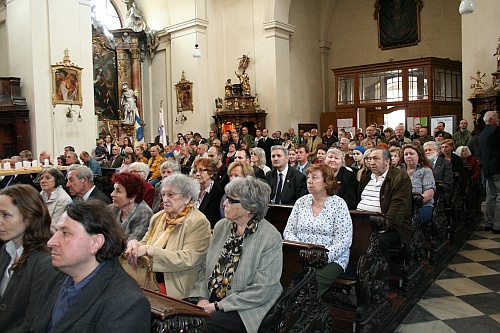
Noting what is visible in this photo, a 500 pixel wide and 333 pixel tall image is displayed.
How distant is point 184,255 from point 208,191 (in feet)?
5.64

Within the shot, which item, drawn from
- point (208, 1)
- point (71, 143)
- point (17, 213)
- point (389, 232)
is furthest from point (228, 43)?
point (17, 213)

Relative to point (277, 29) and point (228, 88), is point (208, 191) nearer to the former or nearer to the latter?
point (228, 88)

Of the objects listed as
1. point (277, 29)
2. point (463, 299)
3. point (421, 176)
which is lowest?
point (463, 299)

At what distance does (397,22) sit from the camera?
17359mm

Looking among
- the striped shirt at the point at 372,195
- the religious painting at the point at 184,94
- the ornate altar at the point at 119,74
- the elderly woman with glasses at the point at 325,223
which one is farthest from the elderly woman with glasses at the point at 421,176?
the ornate altar at the point at 119,74

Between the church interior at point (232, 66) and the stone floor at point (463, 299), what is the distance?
263 inches

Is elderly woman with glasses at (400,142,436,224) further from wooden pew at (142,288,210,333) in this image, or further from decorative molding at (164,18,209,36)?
decorative molding at (164,18,209,36)

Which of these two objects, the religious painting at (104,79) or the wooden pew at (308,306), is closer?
the wooden pew at (308,306)

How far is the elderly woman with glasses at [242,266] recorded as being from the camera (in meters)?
2.52

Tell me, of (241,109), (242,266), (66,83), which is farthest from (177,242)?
(241,109)

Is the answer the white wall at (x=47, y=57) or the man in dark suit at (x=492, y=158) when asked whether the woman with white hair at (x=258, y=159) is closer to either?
the man in dark suit at (x=492, y=158)

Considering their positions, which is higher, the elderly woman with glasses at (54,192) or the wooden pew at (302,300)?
the elderly woman with glasses at (54,192)

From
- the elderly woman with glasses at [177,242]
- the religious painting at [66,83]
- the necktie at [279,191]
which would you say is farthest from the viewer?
the religious painting at [66,83]

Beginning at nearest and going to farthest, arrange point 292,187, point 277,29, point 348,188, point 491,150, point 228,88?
point 348,188, point 292,187, point 491,150, point 277,29, point 228,88
